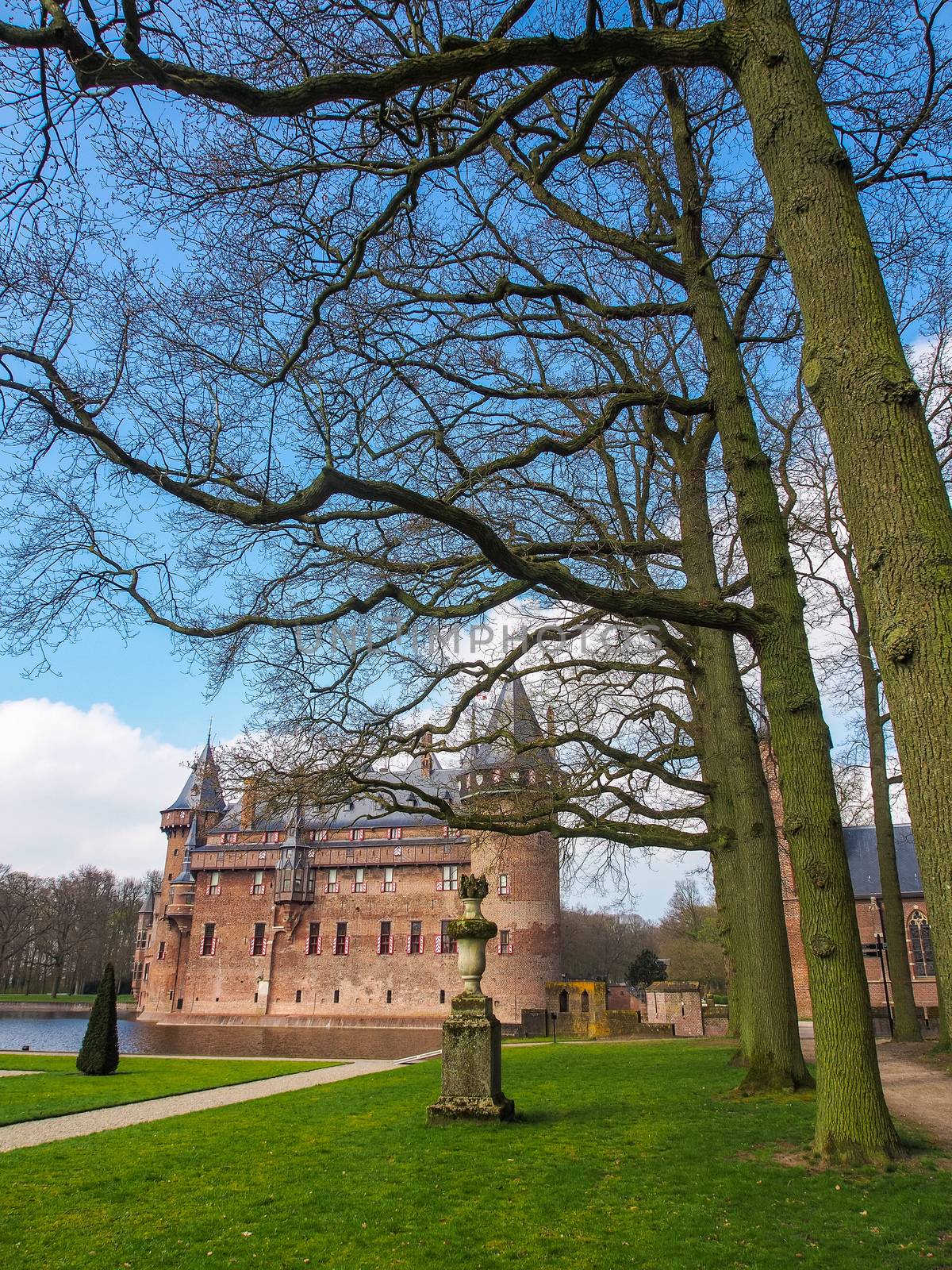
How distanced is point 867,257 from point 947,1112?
26.5ft

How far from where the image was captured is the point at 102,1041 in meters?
15.8

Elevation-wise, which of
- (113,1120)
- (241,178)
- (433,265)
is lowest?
(113,1120)

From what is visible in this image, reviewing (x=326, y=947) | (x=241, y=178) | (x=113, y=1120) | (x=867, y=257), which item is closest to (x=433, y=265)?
(x=241, y=178)

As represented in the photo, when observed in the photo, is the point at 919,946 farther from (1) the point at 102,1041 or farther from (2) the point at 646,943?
(2) the point at 646,943

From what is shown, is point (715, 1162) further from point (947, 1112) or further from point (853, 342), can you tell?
point (853, 342)

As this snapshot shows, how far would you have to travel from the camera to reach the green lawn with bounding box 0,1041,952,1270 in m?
4.41

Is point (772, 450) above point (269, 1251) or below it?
above

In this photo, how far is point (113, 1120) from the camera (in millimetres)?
9789

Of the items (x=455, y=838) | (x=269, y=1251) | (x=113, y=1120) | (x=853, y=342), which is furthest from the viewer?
(x=455, y=838)

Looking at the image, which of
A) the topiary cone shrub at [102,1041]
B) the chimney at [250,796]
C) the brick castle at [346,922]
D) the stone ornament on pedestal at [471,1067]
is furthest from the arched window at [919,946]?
the chimney at [250,796]

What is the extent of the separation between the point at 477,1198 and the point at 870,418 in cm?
509

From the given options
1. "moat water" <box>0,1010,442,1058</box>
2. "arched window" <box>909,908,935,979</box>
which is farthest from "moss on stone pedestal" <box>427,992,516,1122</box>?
"arched window" <box>909,908,935,979</box>

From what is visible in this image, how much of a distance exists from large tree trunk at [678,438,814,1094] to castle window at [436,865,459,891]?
32.7 meters

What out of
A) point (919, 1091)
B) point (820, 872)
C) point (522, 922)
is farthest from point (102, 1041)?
point (522, 922)
